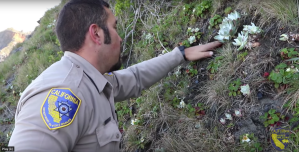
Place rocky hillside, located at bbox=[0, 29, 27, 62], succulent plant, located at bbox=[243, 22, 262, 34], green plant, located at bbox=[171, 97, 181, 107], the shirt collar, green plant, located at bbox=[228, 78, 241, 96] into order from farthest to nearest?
rocky hillside, located at bbox=[0, 29, 27, 62], green plant, located at bbox=[171, 97, 181, 107], succulent plant, located at bbox=[243, 22, 262, 34], green plant, located at bbox=[228, 78, 241, 96], the shirt collar

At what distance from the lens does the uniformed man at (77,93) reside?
1.53 m

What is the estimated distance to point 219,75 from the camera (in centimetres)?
276

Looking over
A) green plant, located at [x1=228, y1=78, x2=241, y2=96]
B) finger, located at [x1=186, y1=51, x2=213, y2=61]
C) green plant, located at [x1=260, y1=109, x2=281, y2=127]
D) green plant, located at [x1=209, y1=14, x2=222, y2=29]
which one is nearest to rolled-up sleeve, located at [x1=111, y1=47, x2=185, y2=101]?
finger, located at [x1=186, y1=51, x2=213, y2=61]

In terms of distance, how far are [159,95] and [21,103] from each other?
75.7 inches

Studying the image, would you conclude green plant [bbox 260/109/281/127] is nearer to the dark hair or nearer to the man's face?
the man's face

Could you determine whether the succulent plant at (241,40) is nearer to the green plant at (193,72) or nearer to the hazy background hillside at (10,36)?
the green plant at (193,72)

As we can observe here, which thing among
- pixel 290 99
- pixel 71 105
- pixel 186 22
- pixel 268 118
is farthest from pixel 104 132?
pixel 186 22

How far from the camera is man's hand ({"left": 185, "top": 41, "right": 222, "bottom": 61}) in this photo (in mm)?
2967

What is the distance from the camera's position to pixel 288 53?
7.77 feet

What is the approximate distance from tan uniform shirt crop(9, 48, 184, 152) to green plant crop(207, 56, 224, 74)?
1299 millimetres

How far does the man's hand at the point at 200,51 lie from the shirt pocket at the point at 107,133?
1.42m

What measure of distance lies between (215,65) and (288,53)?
0.76 meters

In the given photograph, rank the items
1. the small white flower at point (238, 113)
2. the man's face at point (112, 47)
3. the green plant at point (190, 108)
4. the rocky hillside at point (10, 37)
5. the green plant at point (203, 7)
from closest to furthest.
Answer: the man's face at point (112, 47)
the small white flower at point (238, 113)
the green plant at point (190, 108)
the green plant at point (203, 7)
the rocky hillside at point (10, 37)

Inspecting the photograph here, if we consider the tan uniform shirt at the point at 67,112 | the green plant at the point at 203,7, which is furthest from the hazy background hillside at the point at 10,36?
the tan uniform shirt at the point at 67,112
